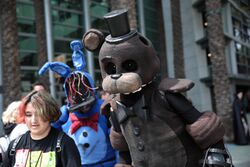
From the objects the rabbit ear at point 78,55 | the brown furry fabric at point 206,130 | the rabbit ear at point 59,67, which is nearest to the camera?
the brown furry fabric at point 206,130

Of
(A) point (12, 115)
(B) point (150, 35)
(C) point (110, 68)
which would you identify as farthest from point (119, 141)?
(B) point (150, 35)

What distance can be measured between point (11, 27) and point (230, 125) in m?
6.47

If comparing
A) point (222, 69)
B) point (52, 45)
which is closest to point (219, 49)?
point (222, 69)

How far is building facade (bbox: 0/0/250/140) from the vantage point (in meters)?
6.98

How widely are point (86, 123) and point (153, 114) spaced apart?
43.8 inches

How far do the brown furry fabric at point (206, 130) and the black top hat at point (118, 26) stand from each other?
837 mm

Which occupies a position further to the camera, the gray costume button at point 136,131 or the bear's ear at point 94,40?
the bear's ear at point 94,40

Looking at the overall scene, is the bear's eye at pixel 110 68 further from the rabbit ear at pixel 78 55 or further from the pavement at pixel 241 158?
A: the pavement at pixel 241 158

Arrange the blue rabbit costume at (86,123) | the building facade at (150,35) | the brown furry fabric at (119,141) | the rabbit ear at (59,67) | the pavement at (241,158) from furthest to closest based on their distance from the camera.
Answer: the building facade at (150,35) < the pavement at (241,158) < the rabbit ear at (59,67) < the blue rabbit costume at (86,123) < the brown furry fabric at (119,141)

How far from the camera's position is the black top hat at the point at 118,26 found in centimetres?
226

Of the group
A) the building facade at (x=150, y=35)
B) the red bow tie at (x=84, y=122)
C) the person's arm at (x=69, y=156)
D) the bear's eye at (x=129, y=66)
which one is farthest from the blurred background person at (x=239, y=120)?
the person's arm at (x=69, y=156)

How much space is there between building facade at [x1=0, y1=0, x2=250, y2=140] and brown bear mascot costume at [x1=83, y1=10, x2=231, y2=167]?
106 cm

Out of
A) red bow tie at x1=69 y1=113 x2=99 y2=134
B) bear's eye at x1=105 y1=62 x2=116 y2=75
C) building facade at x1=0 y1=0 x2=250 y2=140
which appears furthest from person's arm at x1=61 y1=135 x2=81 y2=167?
building facade at x1=0 y1=0 x2=250 y2=140

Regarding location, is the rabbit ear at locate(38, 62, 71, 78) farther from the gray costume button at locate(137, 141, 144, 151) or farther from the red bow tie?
the gray costume button at locate(137, 141, 144, 151)
